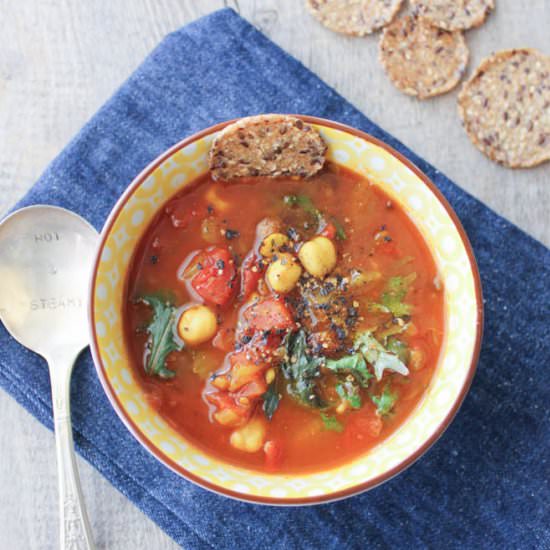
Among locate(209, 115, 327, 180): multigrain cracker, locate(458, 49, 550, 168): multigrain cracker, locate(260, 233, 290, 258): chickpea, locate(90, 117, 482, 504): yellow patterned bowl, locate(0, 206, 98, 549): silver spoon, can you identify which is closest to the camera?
locate(90, 117, 482, 504): yellow patterned bowl

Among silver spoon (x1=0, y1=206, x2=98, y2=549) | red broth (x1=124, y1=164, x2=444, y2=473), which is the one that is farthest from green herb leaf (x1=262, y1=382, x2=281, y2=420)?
silver spoon (x1=0, y1=206, x2=98, y2=549)

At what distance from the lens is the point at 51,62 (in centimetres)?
322

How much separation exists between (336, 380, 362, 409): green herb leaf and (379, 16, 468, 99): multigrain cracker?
134 centimetres

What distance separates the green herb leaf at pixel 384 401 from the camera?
274cm

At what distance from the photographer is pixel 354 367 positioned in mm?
2701

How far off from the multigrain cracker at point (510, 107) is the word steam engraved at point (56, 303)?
184 cm

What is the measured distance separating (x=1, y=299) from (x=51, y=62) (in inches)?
43.6

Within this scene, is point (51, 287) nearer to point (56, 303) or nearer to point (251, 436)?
point (56, 303)

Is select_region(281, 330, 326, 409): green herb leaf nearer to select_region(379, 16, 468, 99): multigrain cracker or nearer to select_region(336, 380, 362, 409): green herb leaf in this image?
select_region(336, 380, 362, 409): green herb leaf

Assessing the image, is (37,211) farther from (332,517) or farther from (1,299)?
(332,517)

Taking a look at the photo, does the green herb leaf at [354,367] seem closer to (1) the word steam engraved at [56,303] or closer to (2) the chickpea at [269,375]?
(2) the chickpea at [269,375]

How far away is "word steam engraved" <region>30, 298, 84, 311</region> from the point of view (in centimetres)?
291

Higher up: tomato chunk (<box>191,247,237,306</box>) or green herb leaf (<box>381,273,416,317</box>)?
tomato chunk (<box>191,247,237,306</box>)

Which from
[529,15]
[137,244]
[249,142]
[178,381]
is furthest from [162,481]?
[529,15]
